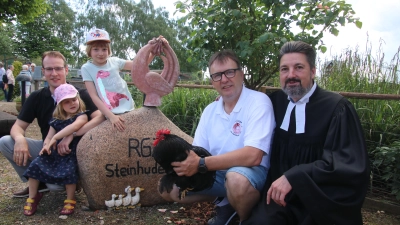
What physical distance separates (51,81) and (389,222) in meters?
3.71

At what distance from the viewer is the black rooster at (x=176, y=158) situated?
2527 millimetres

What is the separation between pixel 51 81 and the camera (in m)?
3.63

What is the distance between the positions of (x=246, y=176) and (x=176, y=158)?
52cm

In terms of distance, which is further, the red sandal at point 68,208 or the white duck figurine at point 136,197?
the white duck figurine at point 136,197

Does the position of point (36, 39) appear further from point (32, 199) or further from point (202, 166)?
point (202, 166)

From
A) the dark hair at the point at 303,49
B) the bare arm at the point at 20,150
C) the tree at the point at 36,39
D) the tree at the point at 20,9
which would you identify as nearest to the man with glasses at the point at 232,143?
the dark hair at the point at 303,49

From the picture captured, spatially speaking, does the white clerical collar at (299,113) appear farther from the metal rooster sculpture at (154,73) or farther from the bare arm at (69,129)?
the bare arm at (69,129)

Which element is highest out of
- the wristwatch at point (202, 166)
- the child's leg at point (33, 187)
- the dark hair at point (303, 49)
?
the dark hair at point (303, 49)

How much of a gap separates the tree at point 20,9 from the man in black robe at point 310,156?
12.0 meters

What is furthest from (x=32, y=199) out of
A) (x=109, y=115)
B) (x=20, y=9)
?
(x=20, y=9)

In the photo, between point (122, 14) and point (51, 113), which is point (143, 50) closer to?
point (51, 113)

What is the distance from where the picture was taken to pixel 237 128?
2.77m

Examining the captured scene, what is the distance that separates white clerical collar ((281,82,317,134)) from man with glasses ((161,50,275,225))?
0.12m

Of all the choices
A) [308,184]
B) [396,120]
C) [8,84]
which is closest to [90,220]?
[308,184]
